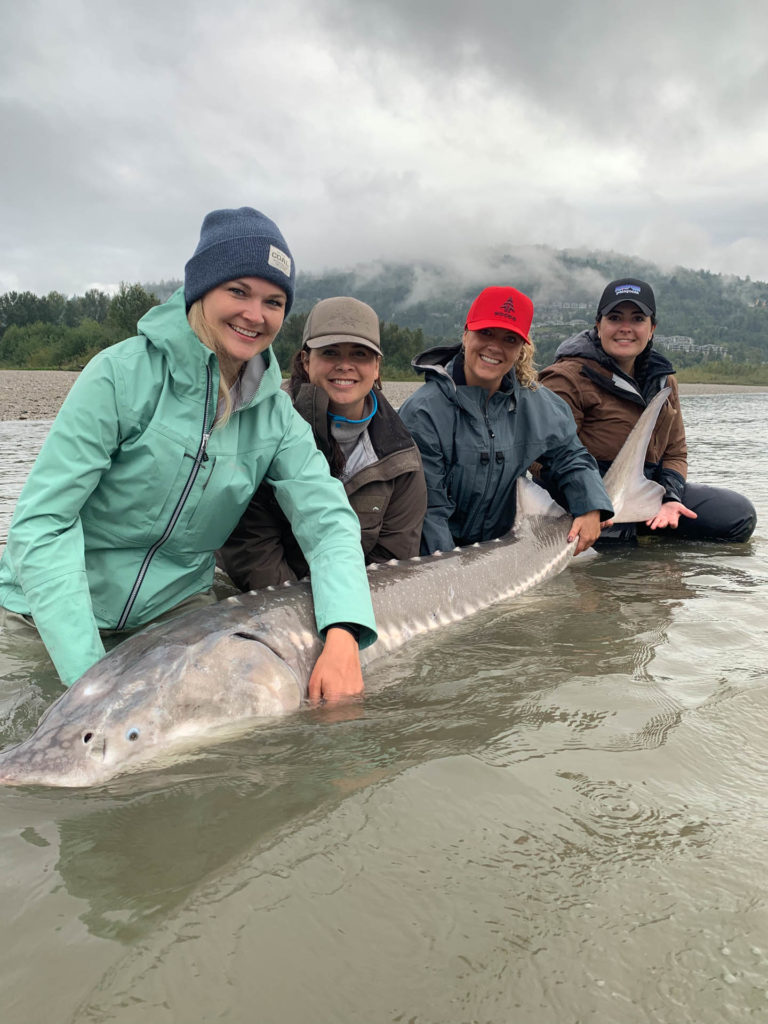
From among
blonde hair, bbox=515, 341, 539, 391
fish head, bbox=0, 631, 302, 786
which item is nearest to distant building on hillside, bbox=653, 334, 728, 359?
blonde hair, bbox=515, 341, 539, 391

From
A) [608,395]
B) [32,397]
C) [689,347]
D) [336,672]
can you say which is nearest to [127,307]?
[32,397]

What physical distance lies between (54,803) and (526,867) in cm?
105

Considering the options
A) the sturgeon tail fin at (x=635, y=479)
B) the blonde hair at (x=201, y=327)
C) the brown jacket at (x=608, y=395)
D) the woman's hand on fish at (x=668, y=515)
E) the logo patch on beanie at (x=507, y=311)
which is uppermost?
the logo patch on beanie at (x=507, y=311)

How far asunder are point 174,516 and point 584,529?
8.59 feet

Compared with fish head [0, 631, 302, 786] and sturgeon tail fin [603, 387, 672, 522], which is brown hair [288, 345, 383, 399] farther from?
sturgeon tail fin [603, 387, 672, 522]

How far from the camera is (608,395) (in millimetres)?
5125

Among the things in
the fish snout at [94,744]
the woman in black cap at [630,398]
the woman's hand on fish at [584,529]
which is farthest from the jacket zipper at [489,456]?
the fish snout at [94,744]

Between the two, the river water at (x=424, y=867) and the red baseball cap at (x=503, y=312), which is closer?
the river water at (x=424, y=867)

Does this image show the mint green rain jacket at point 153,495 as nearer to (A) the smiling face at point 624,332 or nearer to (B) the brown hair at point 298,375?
(B) the brown hair at point 298,375

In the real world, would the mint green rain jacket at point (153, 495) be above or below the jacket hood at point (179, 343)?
below

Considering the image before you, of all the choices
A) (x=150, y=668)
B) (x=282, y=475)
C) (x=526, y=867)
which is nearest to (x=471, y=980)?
(x=526, y=867)

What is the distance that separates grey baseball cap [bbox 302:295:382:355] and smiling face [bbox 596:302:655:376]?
7.29 feet

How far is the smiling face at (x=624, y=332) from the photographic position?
4910mm

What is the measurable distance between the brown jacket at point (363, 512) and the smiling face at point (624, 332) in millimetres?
2066
